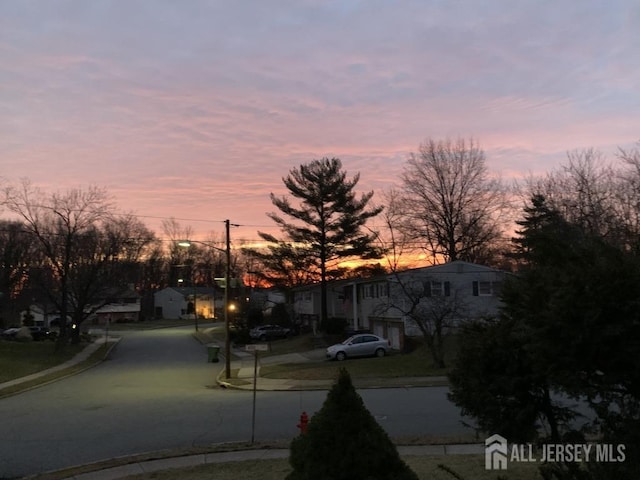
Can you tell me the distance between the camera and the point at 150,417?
15.4 m

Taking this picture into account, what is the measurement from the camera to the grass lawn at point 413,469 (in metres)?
7.57

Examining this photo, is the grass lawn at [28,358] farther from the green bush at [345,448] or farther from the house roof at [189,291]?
the house roof at [189,291]

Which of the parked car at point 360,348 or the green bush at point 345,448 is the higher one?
the green bush at point 345,448

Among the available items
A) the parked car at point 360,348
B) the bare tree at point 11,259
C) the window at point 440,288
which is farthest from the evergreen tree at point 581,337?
the bare tree at point 11,259

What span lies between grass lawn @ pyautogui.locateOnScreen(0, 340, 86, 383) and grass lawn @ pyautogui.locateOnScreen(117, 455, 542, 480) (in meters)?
21.4

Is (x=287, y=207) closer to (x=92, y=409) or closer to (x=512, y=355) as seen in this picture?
(x=92, y=409)

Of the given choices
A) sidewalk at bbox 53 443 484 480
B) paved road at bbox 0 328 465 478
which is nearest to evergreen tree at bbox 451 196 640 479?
sidewalk at bbox 53 443 484 480

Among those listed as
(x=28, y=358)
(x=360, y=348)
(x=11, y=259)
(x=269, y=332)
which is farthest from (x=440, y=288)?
(x=11, y=259)

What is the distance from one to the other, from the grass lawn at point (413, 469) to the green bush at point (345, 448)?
3.12m

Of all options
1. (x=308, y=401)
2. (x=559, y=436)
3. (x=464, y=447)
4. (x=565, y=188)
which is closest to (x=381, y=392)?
(x=308, y=401)

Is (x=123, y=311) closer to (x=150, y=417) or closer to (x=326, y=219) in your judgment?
(x=326, y=219)

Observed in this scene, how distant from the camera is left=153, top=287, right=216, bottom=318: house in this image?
108125mm

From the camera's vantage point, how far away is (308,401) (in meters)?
17.4

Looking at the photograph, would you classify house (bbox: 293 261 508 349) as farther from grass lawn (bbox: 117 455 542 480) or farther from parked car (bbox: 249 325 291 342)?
grass lawn (bbox: 117 455 542 480)
